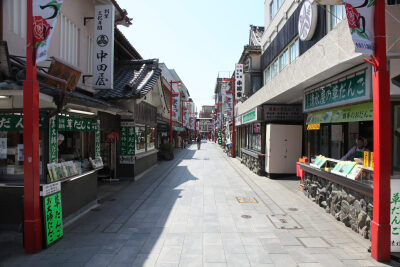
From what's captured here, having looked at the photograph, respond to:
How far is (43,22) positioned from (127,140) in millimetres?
8490

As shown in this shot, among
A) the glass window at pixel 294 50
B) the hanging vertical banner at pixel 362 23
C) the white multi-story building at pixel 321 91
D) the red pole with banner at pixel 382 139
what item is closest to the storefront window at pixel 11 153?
the hanging vertical banner at pixel 362 23

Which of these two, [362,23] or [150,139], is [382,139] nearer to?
[362,23]

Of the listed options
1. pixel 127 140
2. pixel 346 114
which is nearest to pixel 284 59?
pixel 346 114

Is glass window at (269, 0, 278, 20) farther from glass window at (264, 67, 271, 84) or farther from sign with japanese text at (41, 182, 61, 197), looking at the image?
sign with japanese text at (41, 182, 61, 197)

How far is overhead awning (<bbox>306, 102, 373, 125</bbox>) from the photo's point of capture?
633 cm

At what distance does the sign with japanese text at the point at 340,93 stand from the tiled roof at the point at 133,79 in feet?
22.7

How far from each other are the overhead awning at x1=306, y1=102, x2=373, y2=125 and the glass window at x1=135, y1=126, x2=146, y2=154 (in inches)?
342

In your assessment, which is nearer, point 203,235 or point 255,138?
point 203,235

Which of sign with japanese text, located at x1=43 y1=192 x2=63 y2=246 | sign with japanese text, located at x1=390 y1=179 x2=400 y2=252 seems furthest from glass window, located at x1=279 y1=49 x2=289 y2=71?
sign with japanese text, located at x1=43 y1=192 x2=63 y2=246

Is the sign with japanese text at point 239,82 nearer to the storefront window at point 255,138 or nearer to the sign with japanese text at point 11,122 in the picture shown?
the storefront window at point 255,138

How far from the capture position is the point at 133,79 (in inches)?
516

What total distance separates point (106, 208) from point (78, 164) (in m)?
1.69

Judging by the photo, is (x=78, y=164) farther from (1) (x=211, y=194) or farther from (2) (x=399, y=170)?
(2) (x=399, y=170)

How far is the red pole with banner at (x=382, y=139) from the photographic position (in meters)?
4.86
